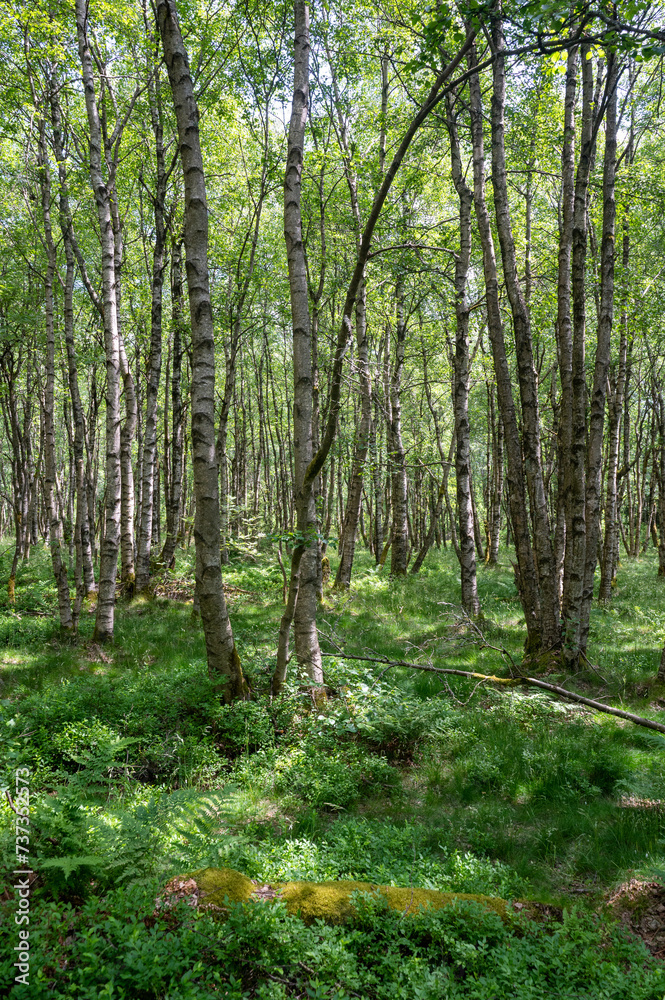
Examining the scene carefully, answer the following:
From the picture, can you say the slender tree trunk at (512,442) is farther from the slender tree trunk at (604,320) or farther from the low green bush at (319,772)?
the low green bush at (319,772)

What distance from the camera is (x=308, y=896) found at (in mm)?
3174

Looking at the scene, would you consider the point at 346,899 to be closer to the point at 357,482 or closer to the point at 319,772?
the point at 319,772

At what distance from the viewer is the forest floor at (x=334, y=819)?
2660mm

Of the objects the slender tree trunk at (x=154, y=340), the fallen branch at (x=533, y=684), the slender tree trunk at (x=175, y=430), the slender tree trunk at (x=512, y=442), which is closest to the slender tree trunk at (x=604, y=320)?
the slender tree trunk at (x=512, y=442)

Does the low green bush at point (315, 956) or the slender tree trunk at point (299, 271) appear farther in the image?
the slender tree trunk at point (299, 271)

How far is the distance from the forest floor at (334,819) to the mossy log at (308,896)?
12 cm

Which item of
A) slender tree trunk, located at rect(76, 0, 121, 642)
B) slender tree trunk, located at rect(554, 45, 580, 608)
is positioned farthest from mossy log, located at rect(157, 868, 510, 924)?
slender tree trunk, located at rect(76, 0, 121, 642)

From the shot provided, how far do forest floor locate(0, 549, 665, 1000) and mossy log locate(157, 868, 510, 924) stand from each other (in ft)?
0.40

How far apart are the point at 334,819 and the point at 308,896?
1.41m

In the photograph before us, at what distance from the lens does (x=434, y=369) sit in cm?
2528

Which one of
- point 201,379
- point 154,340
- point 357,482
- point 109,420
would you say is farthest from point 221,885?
point 357,482

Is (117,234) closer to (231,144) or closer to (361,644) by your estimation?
(231,144)

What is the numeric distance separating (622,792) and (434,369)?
892 inches

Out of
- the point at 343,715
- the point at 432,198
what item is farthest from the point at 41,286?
the point at 343,715
